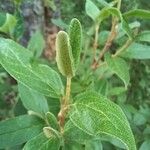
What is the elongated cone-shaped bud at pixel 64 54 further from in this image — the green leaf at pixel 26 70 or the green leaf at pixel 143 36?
the green leaf at pixel 143 36

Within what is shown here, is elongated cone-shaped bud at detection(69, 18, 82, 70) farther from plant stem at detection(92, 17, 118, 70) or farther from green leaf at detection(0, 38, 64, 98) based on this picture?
plant stem at detection(92, 17, 118, 70)

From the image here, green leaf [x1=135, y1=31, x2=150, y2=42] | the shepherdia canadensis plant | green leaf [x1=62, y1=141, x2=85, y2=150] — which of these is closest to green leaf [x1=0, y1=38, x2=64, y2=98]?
the shepherdia canadensis plant

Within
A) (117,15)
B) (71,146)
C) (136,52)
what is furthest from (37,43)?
(71,146)

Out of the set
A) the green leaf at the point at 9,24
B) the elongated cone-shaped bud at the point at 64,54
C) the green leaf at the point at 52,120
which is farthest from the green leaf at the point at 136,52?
the elongated cone-shaped bud at the point at 64,54

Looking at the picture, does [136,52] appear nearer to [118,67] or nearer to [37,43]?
[118,67]

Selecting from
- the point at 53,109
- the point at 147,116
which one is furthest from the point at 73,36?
the point at 147,116
